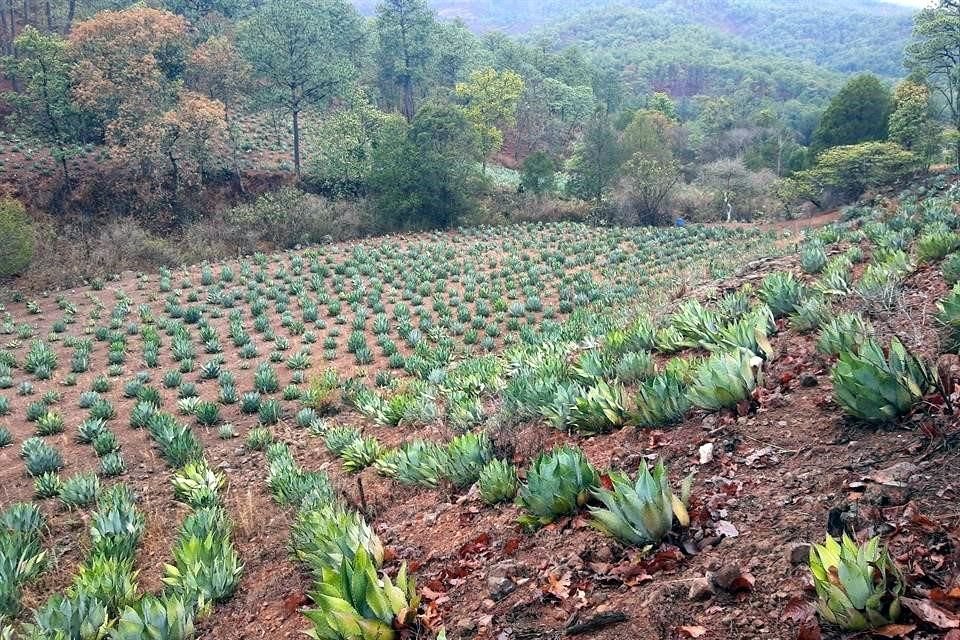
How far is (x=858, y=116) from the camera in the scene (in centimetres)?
3484

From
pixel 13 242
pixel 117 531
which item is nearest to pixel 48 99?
pixel 13 242

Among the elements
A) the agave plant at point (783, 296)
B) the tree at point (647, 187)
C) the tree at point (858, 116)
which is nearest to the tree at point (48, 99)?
the tree at point (647, 187)

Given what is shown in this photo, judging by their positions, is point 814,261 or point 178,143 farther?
point 178,143

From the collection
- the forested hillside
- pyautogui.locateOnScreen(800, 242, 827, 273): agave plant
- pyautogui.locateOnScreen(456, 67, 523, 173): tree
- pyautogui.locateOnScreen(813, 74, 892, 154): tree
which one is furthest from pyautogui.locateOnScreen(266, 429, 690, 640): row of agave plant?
pyautogui.locateOnScreen(456, 67, 523, 173): tree

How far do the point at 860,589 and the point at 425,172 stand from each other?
2964cm

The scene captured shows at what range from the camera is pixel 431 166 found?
29.7 metres

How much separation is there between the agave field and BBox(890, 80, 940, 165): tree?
25.8 m

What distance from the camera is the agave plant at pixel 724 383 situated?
3834 millimetres

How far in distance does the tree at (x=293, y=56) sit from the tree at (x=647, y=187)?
18193 mm

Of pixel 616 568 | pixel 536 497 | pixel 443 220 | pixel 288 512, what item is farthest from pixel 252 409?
pixel 443 220

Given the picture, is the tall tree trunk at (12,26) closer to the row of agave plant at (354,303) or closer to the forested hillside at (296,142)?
the forested hillside at (296,142)

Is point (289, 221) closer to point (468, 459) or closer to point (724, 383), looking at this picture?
point (468, 459)

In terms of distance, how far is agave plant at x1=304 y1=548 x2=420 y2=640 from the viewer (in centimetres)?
248

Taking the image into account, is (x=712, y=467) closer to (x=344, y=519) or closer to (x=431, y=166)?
(x=344, y=519)
